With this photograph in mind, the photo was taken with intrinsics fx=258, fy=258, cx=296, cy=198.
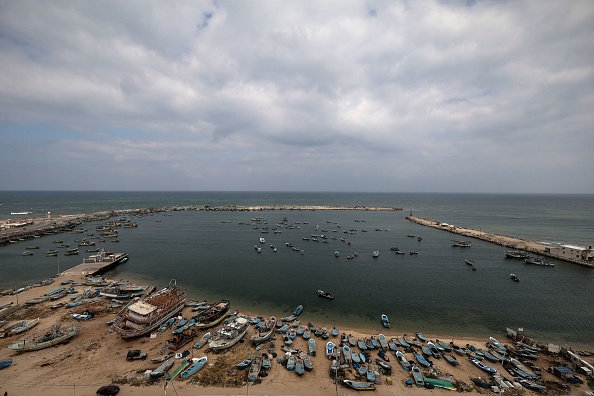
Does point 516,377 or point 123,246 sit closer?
point 516,377

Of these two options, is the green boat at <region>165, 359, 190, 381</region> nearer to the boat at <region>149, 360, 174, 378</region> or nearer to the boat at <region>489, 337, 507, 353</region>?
the boat at <region>149, 360, 174, 378</region>

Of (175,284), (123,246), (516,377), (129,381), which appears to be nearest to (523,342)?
(516,377)

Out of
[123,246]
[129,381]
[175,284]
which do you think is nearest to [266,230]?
[123,246]

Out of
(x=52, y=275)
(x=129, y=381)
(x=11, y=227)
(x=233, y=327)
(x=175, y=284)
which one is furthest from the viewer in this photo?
(x=11, y=227)

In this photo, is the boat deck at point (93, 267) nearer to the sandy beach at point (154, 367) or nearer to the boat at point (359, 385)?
the sandy beach at point (154, 367)

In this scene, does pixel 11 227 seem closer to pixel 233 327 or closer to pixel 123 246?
pixel 123 246

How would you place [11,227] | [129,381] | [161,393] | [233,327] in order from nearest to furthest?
[161,393], [129,381], [233,327], [11,227]

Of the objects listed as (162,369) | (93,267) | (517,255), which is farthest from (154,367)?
(517,255)

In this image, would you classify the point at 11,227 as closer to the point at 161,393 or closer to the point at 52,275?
the point at 52,275
